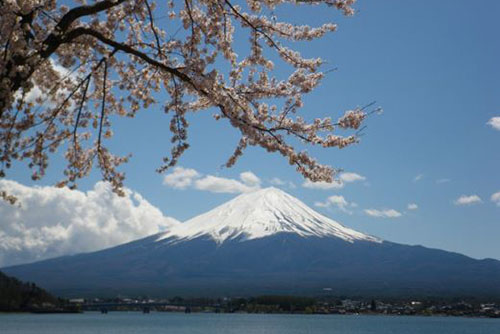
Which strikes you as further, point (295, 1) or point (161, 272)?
point (161, 272)

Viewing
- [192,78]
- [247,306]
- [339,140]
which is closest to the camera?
[192,78]

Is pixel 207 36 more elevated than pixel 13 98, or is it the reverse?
pixel 207 36

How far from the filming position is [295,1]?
17.0 feet

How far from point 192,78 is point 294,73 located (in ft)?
3.42

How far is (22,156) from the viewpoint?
540cm

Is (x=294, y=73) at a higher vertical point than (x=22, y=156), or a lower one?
higher

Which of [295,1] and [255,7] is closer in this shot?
[295,1]

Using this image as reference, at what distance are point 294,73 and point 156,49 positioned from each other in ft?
3.97

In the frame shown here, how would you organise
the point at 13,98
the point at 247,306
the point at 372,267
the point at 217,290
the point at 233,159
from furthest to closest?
the point at 372,267 → the point at 217,290 → the point at 247,306 → the point at 233,159 → the point at 13,98

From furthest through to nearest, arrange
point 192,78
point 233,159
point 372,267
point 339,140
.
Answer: point 372,267, point 233,159, point 339,140, point 192,78

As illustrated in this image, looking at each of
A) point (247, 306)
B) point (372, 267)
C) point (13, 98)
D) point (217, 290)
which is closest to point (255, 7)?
point (13, 98)

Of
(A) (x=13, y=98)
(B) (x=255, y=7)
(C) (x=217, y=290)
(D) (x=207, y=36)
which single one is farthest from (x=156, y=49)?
(C) (x=217, y=290)

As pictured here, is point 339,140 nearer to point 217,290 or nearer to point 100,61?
point 100,61

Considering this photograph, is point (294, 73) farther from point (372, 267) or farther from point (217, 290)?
point (372, 267)
